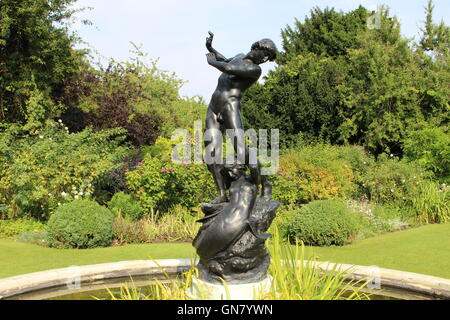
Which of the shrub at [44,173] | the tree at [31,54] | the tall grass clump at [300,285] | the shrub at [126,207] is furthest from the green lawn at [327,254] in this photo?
the tree at [31,54]

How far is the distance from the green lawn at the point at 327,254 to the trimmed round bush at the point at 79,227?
0.23 metres

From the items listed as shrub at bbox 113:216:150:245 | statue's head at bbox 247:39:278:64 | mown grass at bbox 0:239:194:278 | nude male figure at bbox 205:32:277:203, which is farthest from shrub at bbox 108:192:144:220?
statue's head at bbox 247:39:278:64

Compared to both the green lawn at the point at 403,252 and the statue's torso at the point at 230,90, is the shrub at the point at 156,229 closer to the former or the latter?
the green lawn at the point at 403,252

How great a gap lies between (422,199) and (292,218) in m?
3.90

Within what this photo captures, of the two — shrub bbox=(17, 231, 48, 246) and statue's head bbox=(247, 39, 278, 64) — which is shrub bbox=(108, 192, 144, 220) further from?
statue's head bbox=(247, 39, 278, 64)

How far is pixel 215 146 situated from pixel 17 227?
620 centimetres

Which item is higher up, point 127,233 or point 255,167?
point 255,167

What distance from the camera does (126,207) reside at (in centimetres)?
946

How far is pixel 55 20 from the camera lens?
11984mm

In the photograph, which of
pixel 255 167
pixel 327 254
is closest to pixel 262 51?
pixel 255 167

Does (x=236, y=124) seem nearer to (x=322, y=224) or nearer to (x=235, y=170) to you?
(x=235, y=170)
